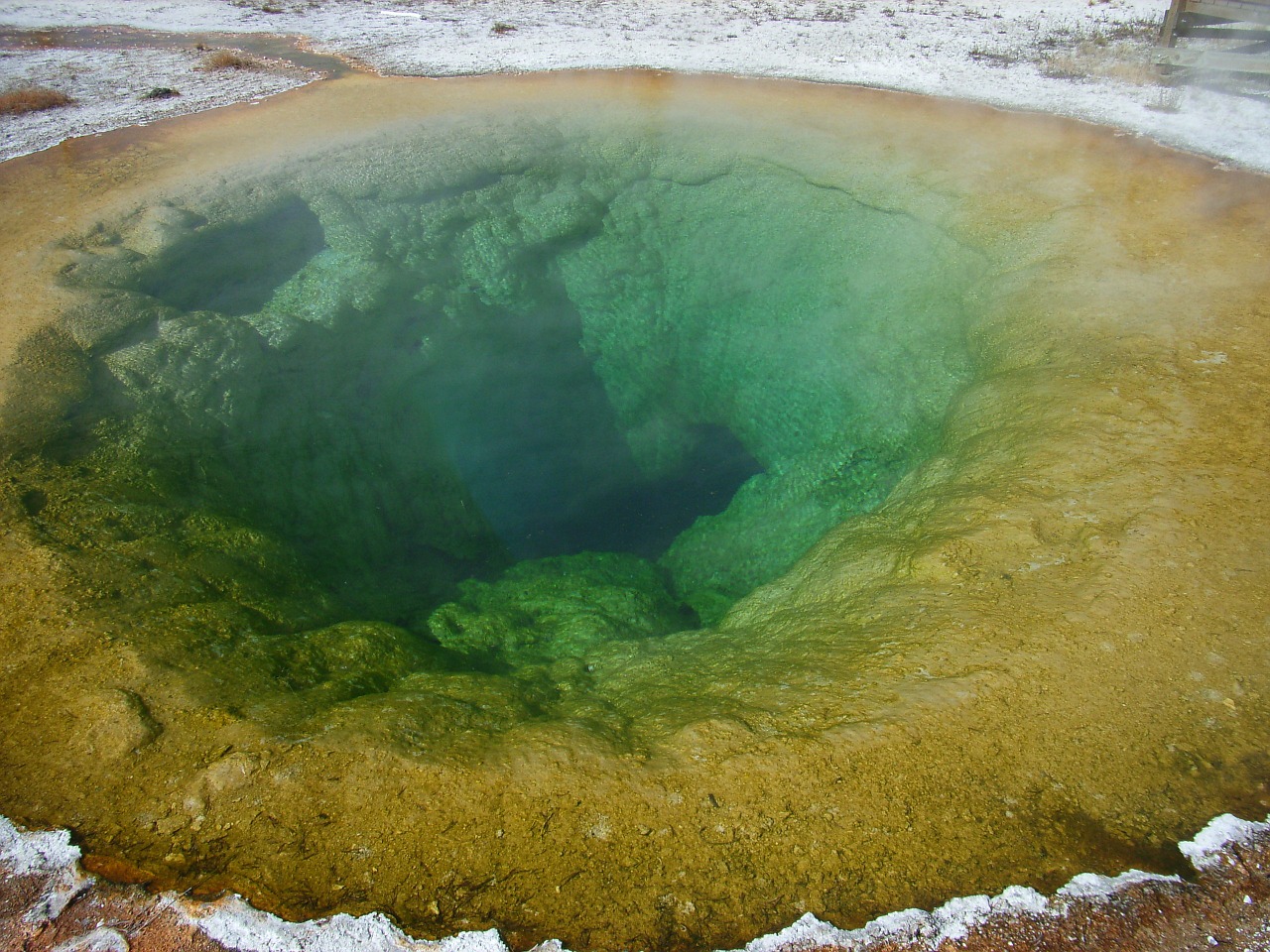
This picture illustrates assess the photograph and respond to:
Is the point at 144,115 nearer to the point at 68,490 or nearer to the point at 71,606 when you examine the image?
the point at 68,490

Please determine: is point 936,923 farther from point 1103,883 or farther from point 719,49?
point 719,49

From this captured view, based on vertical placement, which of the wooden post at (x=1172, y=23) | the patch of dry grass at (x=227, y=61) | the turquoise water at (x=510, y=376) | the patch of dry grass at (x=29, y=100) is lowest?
the turquoise water at (x=510, y=376)

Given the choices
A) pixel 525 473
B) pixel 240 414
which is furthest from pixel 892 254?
pixel 240 414

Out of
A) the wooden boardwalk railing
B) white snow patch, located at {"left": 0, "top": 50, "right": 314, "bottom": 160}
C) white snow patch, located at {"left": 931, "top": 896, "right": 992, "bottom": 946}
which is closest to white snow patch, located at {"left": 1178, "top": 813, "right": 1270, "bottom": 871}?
white snow patch, located at {"left": 931, "top": 896, "right": 992, "bottom": 946}

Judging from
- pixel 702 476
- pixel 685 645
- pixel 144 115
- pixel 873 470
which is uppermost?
pixel 144 115

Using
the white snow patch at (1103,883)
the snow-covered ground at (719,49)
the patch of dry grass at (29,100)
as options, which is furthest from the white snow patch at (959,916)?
the patch of dry grass at (29,100)

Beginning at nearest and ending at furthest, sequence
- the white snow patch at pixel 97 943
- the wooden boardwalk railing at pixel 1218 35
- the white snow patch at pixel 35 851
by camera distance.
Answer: the white snow patch at pixel 97 943 < the white snow patch at pixel 35 851 < the wooden boardwalk railing at pixel 1218 35

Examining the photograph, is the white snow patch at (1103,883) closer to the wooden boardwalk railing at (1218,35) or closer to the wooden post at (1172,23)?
the wooden boardwalk railing at (1218,35)

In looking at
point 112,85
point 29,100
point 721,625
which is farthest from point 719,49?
point 721,625
